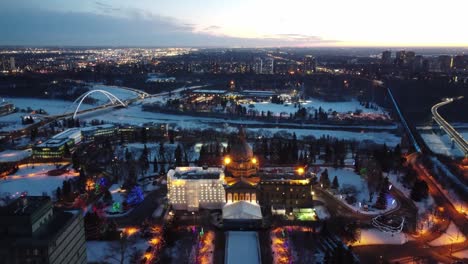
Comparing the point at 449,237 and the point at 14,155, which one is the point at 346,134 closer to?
the point at 449,237

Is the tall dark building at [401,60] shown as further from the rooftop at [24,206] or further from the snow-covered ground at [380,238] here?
the rooftop at [24,206]

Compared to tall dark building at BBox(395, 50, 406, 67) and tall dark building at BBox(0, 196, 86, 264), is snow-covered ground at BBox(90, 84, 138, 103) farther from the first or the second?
tall dark building at BBox(395, 50, 406, 67)

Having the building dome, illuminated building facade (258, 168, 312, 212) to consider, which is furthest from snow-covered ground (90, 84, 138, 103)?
illuminated building facade (258, 168, 312, 212)

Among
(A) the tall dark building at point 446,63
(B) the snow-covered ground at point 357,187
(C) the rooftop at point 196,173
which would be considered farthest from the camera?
(A) the tall dark building at point 446,63

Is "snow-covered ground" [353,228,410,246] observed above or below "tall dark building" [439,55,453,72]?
below

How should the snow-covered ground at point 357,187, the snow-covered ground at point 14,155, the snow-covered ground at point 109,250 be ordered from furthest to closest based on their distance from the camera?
the snow-covered ground at point 14,155 < the snow-covered ground at point 357,187 < the snow-covered ground at point 109,250

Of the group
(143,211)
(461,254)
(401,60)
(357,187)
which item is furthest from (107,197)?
(401,60)

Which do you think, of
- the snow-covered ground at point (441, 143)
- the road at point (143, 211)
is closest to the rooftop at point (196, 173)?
the road at point (143, 211)

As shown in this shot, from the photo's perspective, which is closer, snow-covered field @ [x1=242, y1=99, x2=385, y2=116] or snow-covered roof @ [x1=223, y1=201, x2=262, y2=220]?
snow-covered roof @ [x1=223, y1=201, x2=262, y2=220]
